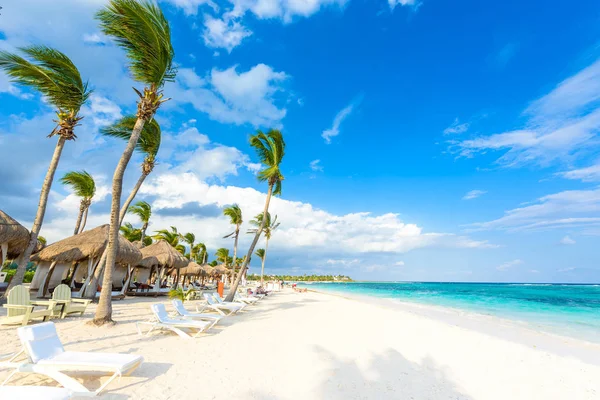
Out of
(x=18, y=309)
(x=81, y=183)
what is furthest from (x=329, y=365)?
(x=81, y=183)

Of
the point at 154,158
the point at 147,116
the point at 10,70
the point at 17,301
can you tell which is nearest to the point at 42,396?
the point at 17,301

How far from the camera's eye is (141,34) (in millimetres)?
7703

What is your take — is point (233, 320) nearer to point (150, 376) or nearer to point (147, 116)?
point (150, 376)

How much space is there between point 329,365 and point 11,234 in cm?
1148

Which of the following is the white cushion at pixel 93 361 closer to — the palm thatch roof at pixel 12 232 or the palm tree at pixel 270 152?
the palm thatch roof at pixel 12 232

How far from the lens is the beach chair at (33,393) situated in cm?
262

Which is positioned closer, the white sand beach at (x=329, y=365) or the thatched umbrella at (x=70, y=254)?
the white sand beach at (x=329, y=365)

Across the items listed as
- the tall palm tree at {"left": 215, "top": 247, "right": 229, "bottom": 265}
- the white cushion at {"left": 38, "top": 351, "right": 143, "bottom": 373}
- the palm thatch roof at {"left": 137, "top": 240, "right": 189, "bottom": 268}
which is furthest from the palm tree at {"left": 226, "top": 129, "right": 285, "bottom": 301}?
the tall palm tree at {"left": 215, "top": 247, "right": 229, "bottom": 265}

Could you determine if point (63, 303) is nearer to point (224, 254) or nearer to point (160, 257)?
point (160, 257)

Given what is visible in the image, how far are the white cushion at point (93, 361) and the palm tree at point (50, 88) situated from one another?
8.57 m

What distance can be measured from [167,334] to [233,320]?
3.29 metres

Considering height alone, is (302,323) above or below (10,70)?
below

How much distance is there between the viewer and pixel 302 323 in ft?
32.3

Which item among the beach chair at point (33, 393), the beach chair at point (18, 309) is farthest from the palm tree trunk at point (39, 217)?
the beach chair at point (33, 393)
